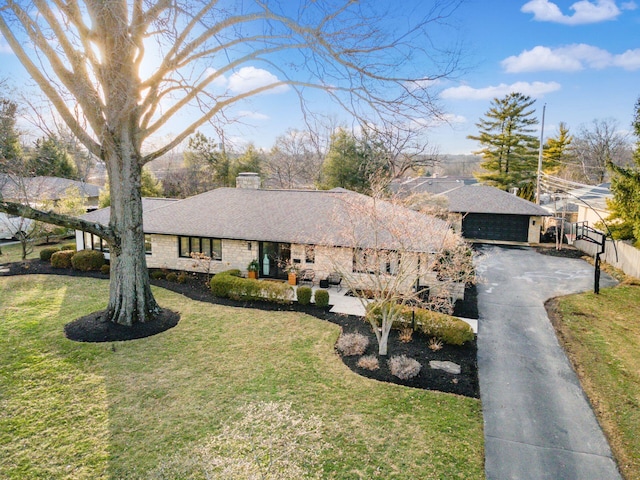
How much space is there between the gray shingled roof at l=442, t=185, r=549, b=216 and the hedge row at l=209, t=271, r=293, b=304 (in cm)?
1859

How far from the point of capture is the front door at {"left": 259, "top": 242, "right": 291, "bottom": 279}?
17484mm

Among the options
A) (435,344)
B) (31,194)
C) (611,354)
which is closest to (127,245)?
(435,344)

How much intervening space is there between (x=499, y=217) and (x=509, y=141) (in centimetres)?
1409

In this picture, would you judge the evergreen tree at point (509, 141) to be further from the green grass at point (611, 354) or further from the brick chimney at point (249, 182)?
the brick chimney at point (249, 182)

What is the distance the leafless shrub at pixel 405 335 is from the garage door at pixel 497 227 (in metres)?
19.3

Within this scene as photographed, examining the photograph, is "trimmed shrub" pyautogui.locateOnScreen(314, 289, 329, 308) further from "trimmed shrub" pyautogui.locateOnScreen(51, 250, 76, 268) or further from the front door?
"trimmed shrub" pyautogui.locateOnScreen(51, 250, 76, 268)

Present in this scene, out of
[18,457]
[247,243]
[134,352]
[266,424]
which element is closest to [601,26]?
[247,243]

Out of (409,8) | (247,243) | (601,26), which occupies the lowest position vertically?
(247,243)

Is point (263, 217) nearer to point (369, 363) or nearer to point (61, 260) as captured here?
point (369, 363)

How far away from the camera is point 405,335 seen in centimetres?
1103

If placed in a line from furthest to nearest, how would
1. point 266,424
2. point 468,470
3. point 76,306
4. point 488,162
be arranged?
point 488,162 → point 76,306 → point 266,424 → point 468,470

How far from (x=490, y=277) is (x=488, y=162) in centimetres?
2503

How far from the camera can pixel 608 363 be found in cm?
973

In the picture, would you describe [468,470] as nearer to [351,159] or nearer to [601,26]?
[601,26]
